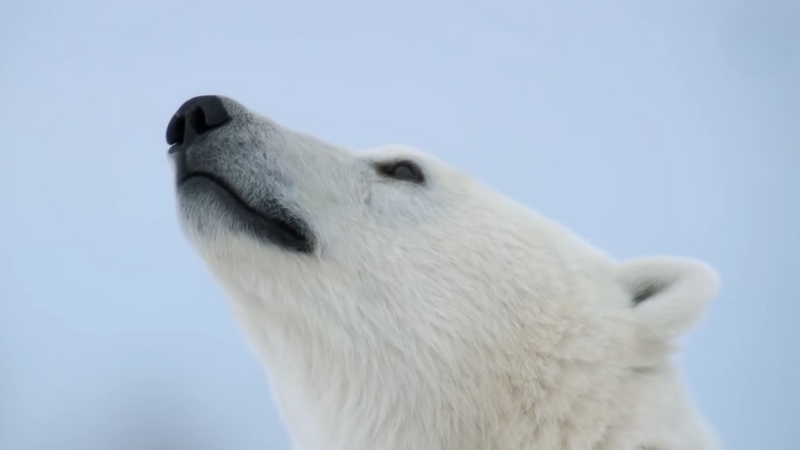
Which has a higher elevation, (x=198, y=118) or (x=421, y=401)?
(x=198, y=118)

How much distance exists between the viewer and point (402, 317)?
1.11 meters

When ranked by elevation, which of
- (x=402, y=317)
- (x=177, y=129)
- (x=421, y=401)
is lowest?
(x=421, y=401)

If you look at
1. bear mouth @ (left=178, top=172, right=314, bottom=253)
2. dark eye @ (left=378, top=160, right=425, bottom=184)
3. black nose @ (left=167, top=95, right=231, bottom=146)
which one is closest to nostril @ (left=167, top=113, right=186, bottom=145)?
black nose @ (left=167, top=95, right=231, bottom=146)

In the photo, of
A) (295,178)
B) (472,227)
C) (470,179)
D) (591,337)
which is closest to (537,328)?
(591,337)

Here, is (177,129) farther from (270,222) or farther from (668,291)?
(668,291)

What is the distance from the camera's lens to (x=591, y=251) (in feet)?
4.31

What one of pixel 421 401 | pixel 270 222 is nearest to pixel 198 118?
pixel 270 222

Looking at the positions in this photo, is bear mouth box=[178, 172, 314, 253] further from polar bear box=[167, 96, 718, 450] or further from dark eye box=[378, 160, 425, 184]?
dark eye box=[378, 160, 425, 184]

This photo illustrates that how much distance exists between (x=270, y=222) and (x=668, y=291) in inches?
26.0

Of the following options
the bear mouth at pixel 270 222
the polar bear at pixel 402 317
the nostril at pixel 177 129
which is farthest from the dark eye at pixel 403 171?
the nostril at pixel 177 129

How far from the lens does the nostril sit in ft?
3.69

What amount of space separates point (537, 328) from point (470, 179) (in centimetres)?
34

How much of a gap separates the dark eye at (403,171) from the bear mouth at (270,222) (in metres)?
0.24

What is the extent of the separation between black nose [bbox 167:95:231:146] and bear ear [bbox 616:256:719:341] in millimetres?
743
